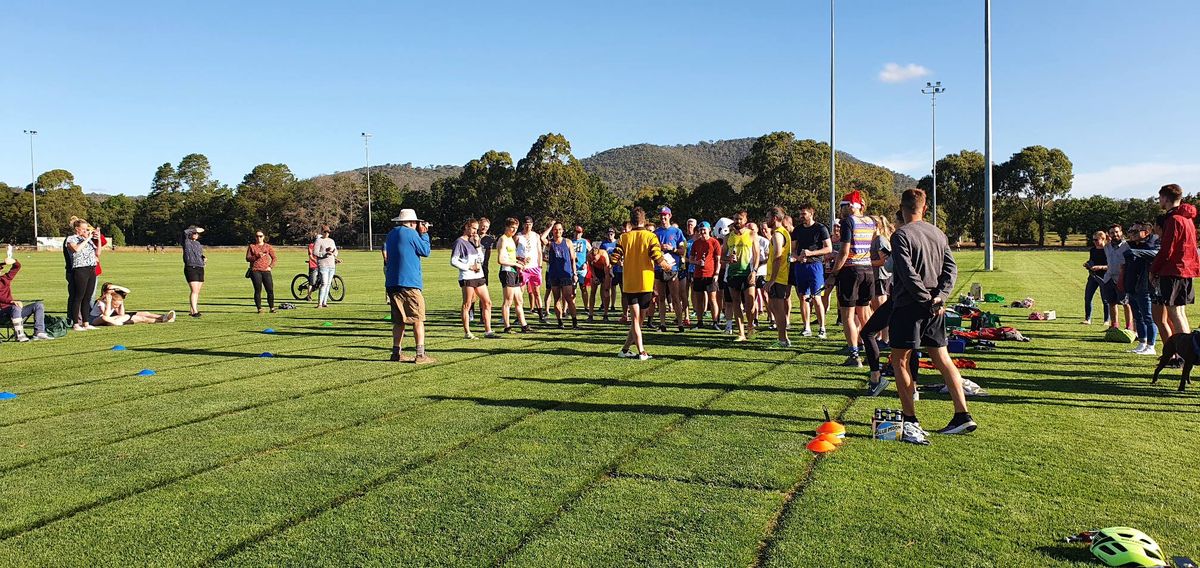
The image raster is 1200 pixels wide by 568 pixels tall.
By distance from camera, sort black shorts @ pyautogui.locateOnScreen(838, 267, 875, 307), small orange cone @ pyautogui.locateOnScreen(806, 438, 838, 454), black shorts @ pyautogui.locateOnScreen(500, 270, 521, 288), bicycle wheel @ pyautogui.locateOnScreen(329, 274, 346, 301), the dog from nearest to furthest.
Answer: small orange cone @ pyautogui.locateOnScreen(806, 438, 838, 454) → the dog → black shorts @ pyautogui.locateOnScreen(838, 267, 875, 307) → black shorts @ pyautogui.locateOnScreen(500, 270, 521, 288) → bicycle wheel @ pyautogui.locateOnScreen(329, 274, 346, 301)

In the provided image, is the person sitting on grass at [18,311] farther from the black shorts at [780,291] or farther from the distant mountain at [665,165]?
the distant mountain at [665,165]

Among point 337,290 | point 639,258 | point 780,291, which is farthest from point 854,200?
point 337,290

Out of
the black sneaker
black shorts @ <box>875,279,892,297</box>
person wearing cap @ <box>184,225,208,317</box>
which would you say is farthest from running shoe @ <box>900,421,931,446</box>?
person wearing cap @ <box>184,225,208,317</box>

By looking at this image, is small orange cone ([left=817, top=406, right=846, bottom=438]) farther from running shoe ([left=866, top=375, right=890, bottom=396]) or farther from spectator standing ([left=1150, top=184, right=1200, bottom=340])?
spectator standing ([left=1150, top=184, right=1200, bottom=340])

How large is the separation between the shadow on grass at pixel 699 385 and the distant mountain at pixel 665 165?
140548 millimetres

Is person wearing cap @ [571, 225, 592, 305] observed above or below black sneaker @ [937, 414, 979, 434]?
above

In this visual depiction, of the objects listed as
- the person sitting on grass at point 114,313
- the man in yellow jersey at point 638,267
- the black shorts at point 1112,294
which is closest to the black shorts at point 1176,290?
the black shorts at point 1112,294

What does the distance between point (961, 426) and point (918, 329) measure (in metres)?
0.82

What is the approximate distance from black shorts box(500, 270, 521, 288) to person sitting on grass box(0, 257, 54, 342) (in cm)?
717

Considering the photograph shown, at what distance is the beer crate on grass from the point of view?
5.67 meters

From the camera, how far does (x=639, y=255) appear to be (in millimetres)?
9750

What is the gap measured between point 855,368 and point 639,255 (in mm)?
2893

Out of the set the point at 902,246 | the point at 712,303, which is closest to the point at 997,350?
the point at 712,303

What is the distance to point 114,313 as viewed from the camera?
47.2 ft
